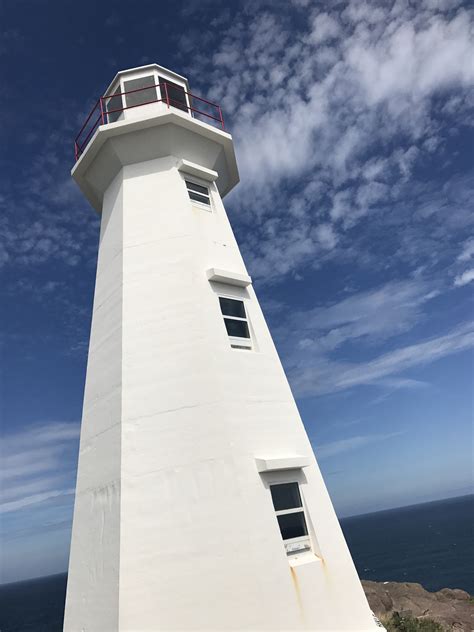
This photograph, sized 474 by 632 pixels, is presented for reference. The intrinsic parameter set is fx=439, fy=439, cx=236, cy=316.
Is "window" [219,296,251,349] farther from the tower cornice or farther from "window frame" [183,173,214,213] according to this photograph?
the tower cornice

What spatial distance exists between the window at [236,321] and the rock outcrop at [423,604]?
1753 centimetres

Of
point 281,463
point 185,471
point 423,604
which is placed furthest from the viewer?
point 423,604

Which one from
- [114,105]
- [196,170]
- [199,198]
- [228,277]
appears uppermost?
[114,105]

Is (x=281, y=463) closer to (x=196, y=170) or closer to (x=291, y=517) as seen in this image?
(x=291, y=517)

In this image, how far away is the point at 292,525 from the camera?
6.92 meters

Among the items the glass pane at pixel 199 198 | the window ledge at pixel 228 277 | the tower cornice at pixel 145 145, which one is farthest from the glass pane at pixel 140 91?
the window ledge at pixel 228 277

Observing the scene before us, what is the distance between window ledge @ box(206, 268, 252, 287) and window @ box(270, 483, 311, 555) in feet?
12.9

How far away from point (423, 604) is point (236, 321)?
931 inches

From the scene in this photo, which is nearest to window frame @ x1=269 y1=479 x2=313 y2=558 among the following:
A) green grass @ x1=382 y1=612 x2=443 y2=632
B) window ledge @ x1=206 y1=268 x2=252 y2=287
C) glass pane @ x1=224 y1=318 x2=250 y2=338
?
glass pane @ x1=224 y1=318 x2=250 y2=338

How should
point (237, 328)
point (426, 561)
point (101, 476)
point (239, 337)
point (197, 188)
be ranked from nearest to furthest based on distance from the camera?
point (101, 476) < point (239, 337) < point (237, 328) < point (197, 188) < point (426, 561)

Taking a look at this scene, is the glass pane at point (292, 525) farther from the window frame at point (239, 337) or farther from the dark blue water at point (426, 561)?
the dark blue water at point (426, 561)

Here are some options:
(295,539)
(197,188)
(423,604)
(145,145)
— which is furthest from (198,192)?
(423,604)

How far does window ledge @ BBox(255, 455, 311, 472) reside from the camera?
267 inches

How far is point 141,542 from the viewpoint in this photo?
6.23 m
